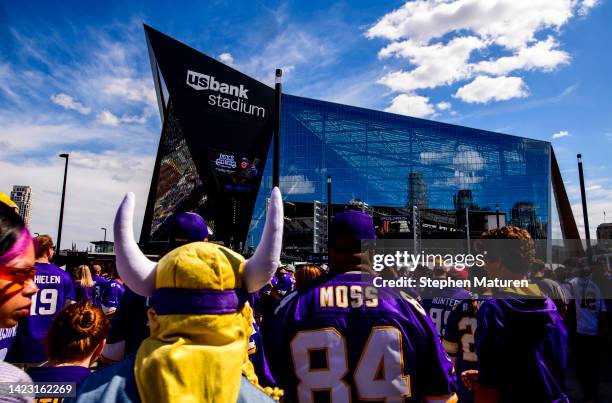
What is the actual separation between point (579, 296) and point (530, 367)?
17.4 feet

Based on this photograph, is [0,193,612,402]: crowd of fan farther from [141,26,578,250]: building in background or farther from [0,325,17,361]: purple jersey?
[141,26,578,250]: building in background

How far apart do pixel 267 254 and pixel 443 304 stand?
4.05 m

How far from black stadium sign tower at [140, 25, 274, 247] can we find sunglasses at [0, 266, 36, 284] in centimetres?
1806

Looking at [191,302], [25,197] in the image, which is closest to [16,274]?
[191,302]

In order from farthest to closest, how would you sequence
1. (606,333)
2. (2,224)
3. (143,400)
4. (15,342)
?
1. (606,333)
2. (15,342)
3. (2,224)
4. (143,400)

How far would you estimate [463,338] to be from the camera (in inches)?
163

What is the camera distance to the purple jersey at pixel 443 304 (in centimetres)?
486

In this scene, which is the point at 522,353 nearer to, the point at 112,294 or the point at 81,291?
the point at 112,294

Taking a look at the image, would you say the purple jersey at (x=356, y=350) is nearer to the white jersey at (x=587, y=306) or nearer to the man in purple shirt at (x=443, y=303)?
the man in purple shirt at (x=443, y=303)

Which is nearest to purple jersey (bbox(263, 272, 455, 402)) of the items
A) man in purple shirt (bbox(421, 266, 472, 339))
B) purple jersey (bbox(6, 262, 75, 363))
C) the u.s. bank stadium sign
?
man in purple shirt (bbox(421, 266, 472, 339))

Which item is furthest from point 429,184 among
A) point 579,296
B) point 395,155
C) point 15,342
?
point 15,342

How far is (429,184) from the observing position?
202 feet

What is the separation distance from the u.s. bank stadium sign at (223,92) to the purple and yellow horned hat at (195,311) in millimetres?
20611

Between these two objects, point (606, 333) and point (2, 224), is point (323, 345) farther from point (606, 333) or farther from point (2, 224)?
point (606, 333)
